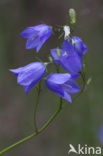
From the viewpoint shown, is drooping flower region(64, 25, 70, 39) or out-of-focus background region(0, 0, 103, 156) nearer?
drooping flower region(64, 25, 70, 39)

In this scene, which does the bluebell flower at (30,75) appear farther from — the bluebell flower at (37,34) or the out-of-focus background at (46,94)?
the out-of-focus background at (46,94)

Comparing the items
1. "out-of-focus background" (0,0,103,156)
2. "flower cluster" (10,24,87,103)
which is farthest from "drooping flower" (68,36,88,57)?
"out-of-focus background" (0,0,103,156)

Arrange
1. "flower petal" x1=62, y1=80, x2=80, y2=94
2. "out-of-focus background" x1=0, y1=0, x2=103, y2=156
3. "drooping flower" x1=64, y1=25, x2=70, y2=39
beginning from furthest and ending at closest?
"out-of-focus background" x1=0, y1=0, x2=103, y2=156 < "flower petal" x1=62, y1=80, x2=80, y2=94 < "drooping flower" x1=64, y1=25, x2=70, y2=39

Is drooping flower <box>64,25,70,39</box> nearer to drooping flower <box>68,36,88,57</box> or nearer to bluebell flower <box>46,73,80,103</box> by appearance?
drooping flower <box>68,36,88,57</box>

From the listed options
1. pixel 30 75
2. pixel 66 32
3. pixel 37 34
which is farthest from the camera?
pixel 37 34

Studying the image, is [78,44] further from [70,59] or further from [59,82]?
[59,82]

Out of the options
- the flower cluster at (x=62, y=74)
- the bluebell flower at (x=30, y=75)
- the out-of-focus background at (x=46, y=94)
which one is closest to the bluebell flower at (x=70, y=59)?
the flower cluster at (x=62, y=74)

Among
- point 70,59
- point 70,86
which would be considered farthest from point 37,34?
point 70,86
